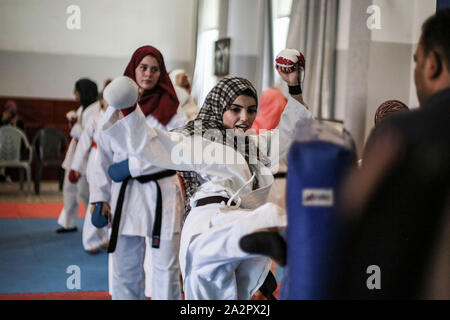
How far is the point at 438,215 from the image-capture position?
108 centimetres

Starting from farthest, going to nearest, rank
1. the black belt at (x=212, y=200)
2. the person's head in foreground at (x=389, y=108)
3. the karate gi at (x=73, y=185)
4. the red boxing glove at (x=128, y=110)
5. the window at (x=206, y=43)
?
the window at (x=206, y=43), the karate gi at (x=73, y=185), the person's head in foreground at (x=389, y=108), the black belt at (x=212, y=200), the red boxing glove at (x=128, y=110)

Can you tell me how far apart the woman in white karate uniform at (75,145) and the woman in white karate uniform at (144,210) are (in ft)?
7.94

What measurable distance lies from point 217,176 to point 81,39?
425 inches

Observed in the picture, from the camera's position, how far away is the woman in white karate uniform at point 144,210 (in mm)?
2953

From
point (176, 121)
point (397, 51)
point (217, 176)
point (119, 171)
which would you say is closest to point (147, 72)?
point (176, 121)

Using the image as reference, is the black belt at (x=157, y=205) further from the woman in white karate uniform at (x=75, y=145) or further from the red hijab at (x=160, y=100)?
the woman in white karate uniform at (x=75, y=145)

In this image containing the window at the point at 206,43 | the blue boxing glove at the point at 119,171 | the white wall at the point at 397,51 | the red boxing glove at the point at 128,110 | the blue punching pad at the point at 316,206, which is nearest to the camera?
the blue punching pad at the point at 316,206

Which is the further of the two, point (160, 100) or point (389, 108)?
point (160, 100)

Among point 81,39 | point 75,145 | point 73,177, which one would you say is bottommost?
point 73,177

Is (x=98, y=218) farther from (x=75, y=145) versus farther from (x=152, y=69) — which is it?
(x=75, y=145)

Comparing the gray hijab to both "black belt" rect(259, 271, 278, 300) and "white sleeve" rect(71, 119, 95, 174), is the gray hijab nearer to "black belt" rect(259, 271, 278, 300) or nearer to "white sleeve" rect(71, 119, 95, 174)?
"black belt" rect(259, 271, 278, 300)

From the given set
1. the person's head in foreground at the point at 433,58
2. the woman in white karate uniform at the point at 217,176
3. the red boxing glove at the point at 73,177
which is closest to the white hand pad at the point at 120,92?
the woman in white karate uniform at the point at 217,176

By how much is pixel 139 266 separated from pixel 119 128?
4.70ft

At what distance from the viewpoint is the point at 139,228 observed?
295cm
